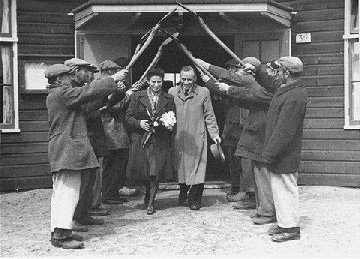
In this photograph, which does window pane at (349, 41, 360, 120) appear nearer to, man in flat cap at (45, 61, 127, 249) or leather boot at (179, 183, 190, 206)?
leather boot at (179, 183, 190, 206)

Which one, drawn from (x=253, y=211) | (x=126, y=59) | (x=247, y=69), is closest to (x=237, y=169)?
(x=253, y=211)

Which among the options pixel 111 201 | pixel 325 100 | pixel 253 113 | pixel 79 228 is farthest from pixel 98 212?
pixel 325 100

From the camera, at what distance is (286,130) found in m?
5.24

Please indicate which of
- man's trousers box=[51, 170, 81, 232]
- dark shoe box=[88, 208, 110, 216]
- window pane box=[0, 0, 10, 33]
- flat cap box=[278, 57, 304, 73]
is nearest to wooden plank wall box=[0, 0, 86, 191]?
window pane box=[0, 0, 10, 33]

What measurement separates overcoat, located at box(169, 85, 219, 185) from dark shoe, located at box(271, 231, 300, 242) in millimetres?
1884

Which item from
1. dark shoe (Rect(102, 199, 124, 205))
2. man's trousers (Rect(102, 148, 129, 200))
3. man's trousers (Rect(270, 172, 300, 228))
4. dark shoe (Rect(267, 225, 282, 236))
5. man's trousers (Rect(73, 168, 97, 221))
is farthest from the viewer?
dark shoe (Rect(102, 199, 124, 205))

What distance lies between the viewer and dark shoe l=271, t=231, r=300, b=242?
5.27 metres

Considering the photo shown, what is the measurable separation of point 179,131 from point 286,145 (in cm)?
214

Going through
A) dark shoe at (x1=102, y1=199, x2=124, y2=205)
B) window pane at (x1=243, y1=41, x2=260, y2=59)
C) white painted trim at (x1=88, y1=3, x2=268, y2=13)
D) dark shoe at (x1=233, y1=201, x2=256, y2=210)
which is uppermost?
white painted trim at (x1=88, y1=3, x2=268, y2=13)

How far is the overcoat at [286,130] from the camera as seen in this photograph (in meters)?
5.25

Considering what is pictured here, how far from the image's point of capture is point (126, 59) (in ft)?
28.0

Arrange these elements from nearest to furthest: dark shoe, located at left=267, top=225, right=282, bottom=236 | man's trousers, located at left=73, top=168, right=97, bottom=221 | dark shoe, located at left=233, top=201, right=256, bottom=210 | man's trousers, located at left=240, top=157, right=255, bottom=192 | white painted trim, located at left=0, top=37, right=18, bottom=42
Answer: dark shoe, located at left=267, top=225, right=282, bottom=236, man's trousers, located at left=73, top=168, right=97, bottom=221, man's trousers, located at left=240, top=157, right=255, bottom=192, dark shoe, located at left=233, top=201, right=256, bottom=210, white painted trim, located at left=0, top=37, right=18, bottom=42

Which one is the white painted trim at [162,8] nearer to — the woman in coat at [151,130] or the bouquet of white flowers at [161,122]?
the woman in coat at [151,130]

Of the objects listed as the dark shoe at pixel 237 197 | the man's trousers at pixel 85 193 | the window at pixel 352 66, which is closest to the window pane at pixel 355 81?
the window at pixel 352 66
